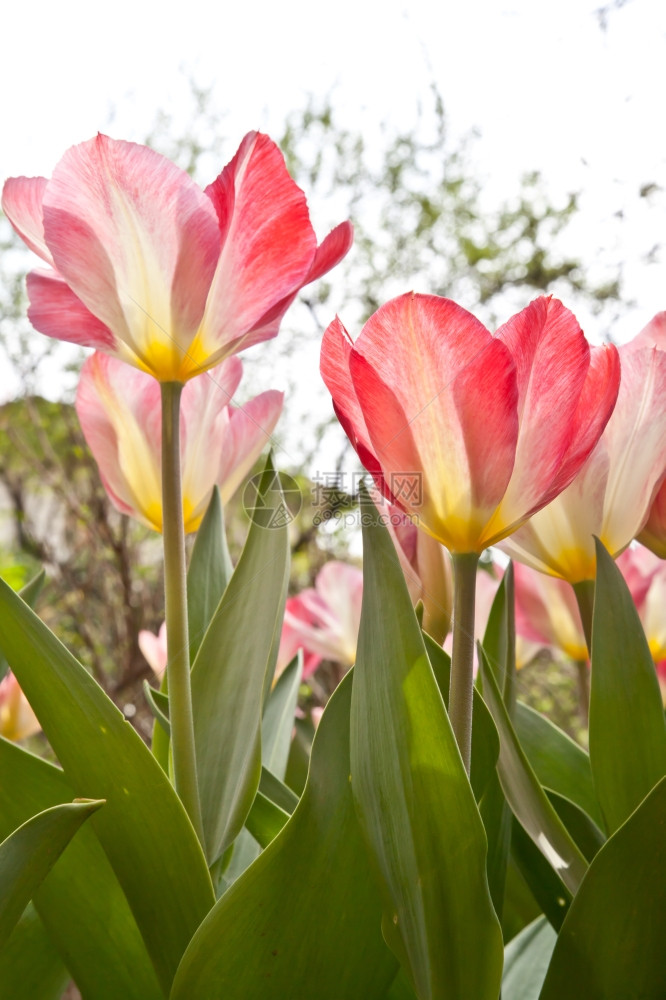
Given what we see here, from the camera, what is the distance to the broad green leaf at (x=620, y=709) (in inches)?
12.0

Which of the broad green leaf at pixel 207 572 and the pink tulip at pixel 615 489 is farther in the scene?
the broad green leaf at pixel 207 572

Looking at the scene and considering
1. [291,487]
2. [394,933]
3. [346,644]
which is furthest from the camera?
[346,644]

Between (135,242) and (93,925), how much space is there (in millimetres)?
226

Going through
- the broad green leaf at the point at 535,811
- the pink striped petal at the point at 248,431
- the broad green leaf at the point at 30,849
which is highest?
the pink striped petal at the point at 248,431

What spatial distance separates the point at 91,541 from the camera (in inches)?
77.6

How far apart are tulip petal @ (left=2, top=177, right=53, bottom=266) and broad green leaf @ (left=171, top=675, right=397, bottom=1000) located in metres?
0.19

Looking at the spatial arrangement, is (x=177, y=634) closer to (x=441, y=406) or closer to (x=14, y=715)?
(x=441, y=406)

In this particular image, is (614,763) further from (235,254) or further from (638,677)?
(235,254)

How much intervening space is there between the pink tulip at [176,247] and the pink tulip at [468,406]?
42 mm

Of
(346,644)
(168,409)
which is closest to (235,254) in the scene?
(168,409)

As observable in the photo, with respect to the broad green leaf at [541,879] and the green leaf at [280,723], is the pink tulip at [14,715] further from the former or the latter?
the broad green leaf at [541,879]

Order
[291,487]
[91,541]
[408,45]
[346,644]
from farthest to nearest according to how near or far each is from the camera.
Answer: [408,45] → [91,541] → [346,644] → [291,487]

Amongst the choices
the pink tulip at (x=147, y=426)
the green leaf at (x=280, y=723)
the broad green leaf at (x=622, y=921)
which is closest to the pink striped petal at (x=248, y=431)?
the pink tulip at (x=147, y=426)

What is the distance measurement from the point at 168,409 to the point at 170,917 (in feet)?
0.52
